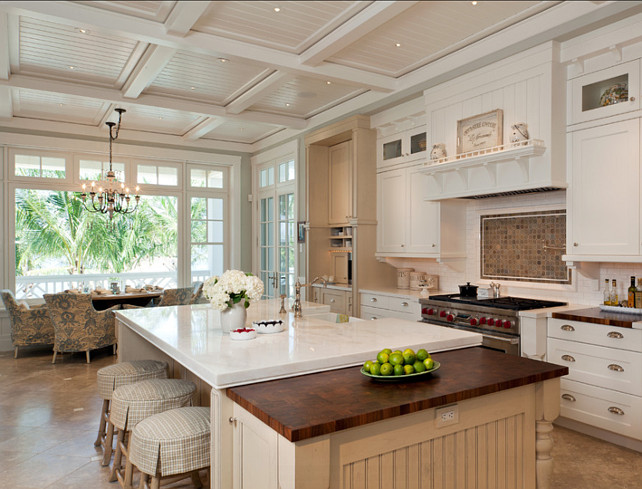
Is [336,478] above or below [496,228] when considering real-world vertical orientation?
below

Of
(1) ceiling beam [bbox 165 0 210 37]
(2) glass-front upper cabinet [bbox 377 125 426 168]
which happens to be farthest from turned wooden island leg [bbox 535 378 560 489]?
(2) glass-front upper cabinet [bbox 377 125 426 168]

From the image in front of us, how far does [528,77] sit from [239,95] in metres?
3.19

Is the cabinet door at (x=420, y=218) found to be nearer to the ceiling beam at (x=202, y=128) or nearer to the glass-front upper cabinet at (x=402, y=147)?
the glass-front upper cabinet at (x=402, y=147)

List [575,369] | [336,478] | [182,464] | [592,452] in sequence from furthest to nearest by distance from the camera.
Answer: [575,369]
[592,452]
[182,464]
[336,478]

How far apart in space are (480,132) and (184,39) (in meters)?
2.61

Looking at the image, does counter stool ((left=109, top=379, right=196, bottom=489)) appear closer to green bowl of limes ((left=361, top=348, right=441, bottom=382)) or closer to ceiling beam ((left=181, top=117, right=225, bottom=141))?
green bowl of limes ((left=361, top=348, right=441, bottom=382))

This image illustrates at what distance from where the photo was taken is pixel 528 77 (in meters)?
3.85

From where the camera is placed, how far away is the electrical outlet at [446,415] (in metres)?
1.90

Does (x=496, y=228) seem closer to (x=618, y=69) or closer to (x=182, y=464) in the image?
(x=618, y=69)

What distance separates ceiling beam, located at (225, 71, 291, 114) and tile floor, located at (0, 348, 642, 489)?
3515 millimetres

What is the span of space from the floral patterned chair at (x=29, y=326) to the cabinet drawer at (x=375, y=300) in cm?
406

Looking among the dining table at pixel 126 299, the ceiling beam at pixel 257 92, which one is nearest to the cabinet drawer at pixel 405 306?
the ceiling beam at pixel 257 92

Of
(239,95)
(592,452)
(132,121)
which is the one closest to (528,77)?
(592,452)

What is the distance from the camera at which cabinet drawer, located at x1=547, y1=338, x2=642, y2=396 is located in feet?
10.5
